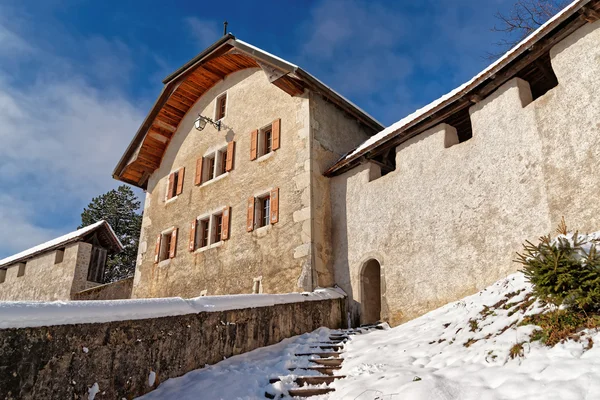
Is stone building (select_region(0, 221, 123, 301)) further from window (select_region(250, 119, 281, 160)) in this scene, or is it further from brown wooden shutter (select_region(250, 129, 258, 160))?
window (select_region(250, 119, 281, 160))

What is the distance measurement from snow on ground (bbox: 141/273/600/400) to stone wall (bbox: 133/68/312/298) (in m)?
3.57

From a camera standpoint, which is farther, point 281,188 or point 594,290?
point 281,188

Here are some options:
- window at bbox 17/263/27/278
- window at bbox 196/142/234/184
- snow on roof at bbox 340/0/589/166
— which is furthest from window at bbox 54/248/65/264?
snow on roof at bbox 340/0/589/166

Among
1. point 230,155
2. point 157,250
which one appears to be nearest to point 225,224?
point 230,155

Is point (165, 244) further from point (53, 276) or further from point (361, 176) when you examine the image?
point (361, 176)

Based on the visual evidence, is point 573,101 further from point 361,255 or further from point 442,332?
point 361,255

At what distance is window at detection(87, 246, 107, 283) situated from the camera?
1806 cm

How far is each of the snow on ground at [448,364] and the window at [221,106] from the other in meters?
8.85

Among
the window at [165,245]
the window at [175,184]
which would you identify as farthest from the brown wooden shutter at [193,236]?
the window at [175,184]

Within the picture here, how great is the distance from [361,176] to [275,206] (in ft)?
7.40

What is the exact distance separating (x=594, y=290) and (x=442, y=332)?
7.22 ft

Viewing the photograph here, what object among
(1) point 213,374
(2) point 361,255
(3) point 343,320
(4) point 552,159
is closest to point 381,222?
(2) point 361,255

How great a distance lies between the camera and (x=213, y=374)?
6.11 m

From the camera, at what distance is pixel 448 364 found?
5.12 meters
